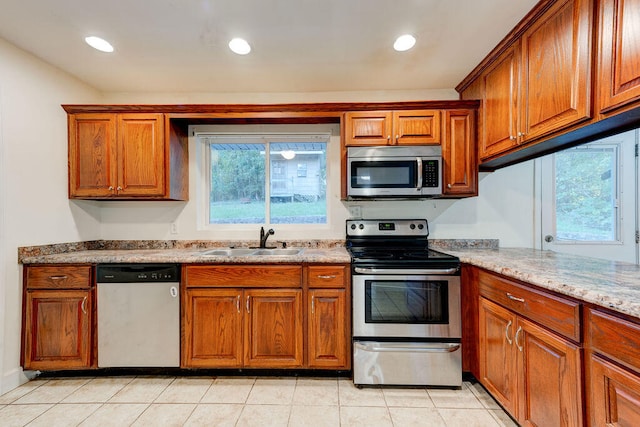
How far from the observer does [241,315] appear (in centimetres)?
211

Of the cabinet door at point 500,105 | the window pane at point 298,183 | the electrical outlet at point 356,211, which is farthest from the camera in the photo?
the window pane at point 298,183

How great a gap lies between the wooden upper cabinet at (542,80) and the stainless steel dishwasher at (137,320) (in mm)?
2640

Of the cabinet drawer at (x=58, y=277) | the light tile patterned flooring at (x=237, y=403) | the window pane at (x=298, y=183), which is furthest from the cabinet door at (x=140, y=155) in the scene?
the light tile patterned flooring at (x=237, y=403)

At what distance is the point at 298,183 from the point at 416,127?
4.02ft

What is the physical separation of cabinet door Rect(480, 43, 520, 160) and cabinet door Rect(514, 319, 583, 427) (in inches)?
48.3

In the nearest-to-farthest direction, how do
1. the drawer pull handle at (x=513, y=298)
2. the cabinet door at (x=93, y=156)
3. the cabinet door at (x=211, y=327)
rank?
the drawer pull handle at (x=513, y=298) → the cabinet door at (x=211, y=327) → the cabinet door at (x=93, y=156)

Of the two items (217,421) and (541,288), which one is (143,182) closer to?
(217,421)

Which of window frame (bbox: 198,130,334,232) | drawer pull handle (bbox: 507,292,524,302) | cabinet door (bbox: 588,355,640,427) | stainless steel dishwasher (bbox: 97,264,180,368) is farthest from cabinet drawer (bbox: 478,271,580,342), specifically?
stainless steel dishwasher (bbox: 97,264,180,368)

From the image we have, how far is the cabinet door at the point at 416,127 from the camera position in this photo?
7.75ft

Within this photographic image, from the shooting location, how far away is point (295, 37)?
6.34 feet

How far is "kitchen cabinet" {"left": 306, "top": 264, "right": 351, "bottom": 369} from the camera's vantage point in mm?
2090

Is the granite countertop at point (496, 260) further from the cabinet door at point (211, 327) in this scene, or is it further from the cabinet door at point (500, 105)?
the cabinet door at point (500, 105)

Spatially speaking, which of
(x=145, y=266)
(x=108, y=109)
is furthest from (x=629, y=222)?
(x=108, y=109)

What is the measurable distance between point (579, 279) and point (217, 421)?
2.07 m
